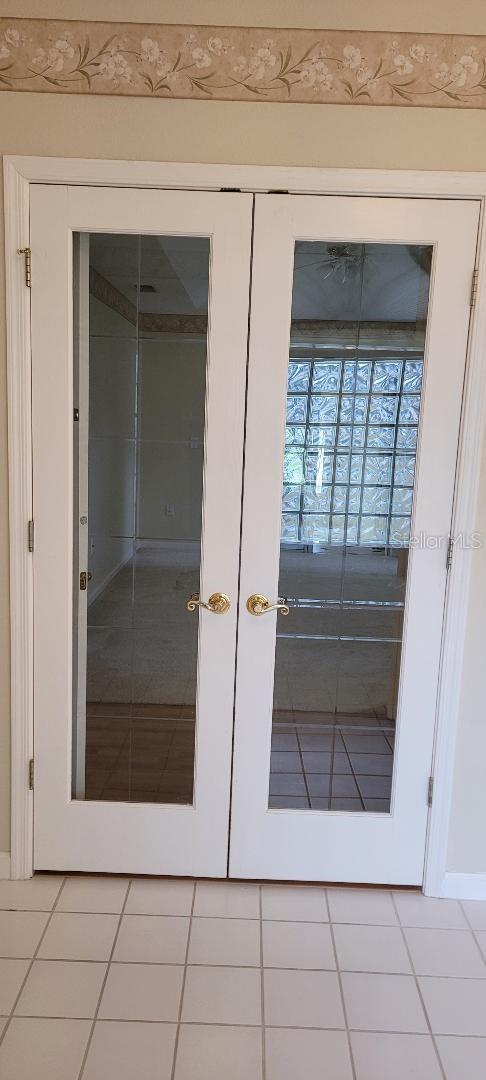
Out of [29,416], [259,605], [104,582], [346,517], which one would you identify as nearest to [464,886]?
[259,605]

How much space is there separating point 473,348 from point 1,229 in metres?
1.38

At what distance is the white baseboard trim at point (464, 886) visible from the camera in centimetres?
238

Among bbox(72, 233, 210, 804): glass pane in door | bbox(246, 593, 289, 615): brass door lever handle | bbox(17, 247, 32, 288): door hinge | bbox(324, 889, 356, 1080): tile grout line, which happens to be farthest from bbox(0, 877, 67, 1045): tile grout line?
bbox(17, 247, 32, 288): door hinge

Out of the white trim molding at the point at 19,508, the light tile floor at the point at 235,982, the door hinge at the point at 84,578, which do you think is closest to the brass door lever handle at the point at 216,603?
the door hinge at the point at 84,578

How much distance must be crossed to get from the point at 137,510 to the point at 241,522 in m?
0.31

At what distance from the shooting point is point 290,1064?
5.68 ft

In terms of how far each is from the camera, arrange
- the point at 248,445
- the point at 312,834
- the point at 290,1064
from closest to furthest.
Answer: the point at 290,1064
the point at 248,445
the point at 312,834

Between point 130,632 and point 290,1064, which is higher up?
point 130,632

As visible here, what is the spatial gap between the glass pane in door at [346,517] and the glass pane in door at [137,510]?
289 millimetres

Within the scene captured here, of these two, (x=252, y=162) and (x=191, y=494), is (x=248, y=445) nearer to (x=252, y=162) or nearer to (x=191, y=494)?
(x=191, y=494)

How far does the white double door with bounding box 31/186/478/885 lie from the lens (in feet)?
6.91

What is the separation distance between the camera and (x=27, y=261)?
2.09m

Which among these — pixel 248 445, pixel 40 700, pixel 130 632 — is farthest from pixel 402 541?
pixel 40 700

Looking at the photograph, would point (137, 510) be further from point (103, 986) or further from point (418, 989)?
point (418, 989)
